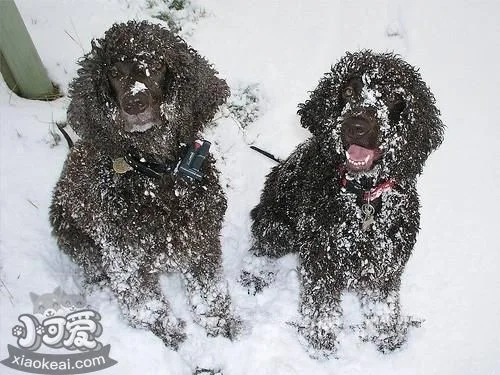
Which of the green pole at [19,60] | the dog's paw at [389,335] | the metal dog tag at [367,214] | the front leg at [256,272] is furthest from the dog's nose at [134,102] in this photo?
the green pole at [19,60]

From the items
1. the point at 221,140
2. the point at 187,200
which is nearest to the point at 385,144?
the point at 187,200

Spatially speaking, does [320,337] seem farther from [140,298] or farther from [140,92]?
[140,92]

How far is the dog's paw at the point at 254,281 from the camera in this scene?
3.66m

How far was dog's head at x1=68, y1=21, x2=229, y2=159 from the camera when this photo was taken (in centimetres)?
233

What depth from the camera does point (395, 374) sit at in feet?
10.6

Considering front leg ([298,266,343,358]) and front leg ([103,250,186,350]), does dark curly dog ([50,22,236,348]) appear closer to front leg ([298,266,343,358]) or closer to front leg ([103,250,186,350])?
front leg ([103,250,186,350])

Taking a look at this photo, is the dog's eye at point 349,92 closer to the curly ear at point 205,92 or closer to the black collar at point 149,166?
the curly ear at point 205,92

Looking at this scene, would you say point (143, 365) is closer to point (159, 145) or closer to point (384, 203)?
point (159, 145)

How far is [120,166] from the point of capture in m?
2.58

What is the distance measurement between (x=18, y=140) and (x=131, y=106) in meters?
2.44

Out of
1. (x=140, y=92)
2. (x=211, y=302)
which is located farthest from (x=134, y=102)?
(x=211, y=302)

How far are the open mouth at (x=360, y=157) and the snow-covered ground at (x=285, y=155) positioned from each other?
1.47m

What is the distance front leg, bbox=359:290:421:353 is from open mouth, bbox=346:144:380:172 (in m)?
1.11

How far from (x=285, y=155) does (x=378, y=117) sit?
6.76ft
